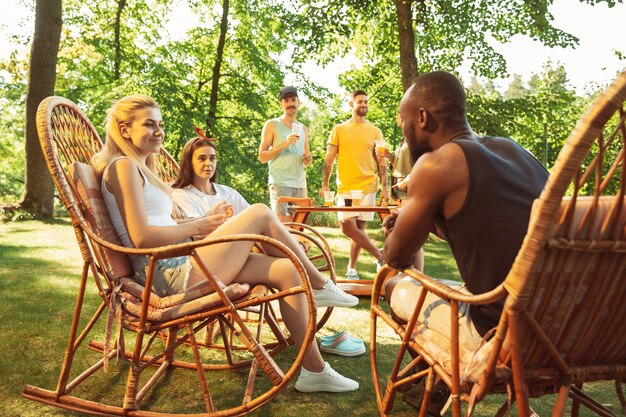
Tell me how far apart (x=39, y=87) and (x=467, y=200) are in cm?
954

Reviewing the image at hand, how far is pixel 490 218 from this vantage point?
60.8 inches

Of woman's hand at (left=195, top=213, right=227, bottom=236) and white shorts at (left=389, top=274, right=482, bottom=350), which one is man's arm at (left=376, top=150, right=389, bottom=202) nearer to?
woman's hand at (left=195, top=213, right=227, bottom=236)

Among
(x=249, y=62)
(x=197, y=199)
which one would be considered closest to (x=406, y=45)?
(x=197, y=199)

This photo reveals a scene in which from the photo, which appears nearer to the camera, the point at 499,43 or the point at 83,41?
the point at 499,43

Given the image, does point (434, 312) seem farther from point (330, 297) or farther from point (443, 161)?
point (330, 297)

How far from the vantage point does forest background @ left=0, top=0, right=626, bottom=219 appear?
9.60 m

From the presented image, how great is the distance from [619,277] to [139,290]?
1.76 meters

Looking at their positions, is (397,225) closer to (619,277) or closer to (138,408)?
(619,277)

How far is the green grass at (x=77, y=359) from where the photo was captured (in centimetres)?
236

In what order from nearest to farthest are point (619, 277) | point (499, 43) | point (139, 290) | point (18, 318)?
point (619, 277)
point (139, 290)
point (18, 318)
point (499, 43)

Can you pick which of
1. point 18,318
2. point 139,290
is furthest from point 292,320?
point 18,318

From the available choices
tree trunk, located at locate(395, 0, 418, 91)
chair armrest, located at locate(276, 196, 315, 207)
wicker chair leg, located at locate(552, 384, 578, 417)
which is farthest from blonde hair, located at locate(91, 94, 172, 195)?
tree trunk, located at locate(395, 0, 418, 91)

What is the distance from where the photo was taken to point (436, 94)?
179 centimetres

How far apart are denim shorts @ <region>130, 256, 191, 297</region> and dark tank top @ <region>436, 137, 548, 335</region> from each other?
1.15 meters
